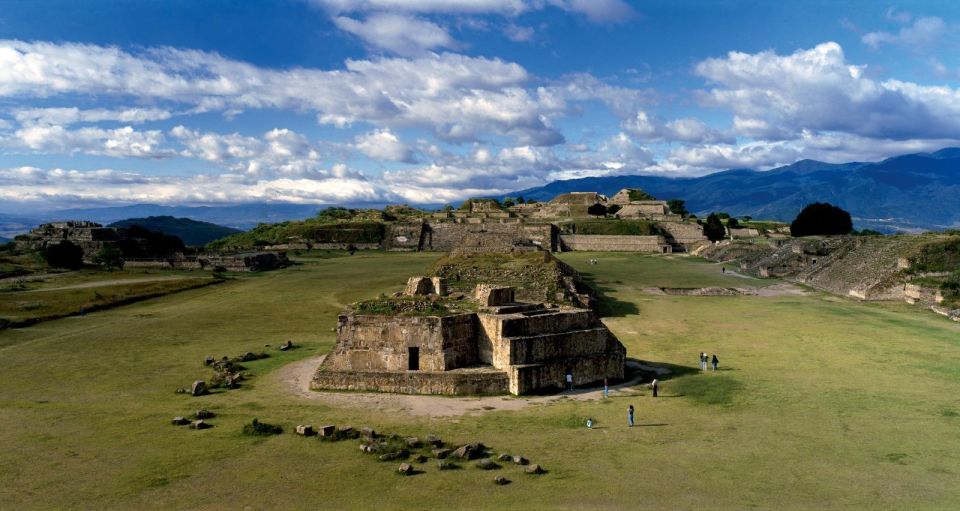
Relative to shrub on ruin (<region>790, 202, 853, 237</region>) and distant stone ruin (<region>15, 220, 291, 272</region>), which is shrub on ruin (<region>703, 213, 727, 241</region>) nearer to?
shrub on ruin (<region>790, 202, 853, 237</region>)

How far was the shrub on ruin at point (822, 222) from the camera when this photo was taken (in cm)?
8444

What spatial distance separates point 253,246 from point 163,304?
48.1m

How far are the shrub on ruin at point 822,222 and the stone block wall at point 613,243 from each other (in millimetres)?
18036

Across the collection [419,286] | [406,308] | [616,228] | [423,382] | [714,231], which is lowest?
[423,382]

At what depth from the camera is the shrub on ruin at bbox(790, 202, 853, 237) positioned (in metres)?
84.4

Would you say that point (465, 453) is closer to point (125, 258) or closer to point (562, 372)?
point (562, 372)

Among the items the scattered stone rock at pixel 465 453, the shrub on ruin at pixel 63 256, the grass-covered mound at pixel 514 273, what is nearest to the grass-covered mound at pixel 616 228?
the grass-covered mound at pixel 514 273

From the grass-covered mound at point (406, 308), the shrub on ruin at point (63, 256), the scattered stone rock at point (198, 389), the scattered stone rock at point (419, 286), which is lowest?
the scattered stone rock at point (198, 389)

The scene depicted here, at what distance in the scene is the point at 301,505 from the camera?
12602mm

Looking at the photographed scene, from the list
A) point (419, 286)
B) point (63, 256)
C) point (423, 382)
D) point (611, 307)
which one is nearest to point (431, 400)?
point (423, 382)

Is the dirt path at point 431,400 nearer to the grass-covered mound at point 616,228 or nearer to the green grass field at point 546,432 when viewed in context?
the green grass field at point 546,432

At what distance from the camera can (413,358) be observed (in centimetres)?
2205

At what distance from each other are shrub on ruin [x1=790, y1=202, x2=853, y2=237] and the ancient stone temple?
7408 centimetres

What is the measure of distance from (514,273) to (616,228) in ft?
193
